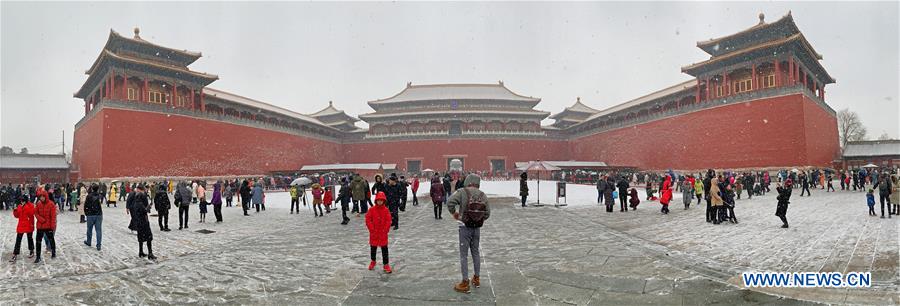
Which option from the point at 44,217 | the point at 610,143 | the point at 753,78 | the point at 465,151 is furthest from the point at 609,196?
the point at 465,151

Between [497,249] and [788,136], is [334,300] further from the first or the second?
[788,136]

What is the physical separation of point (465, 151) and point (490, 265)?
35.4 m

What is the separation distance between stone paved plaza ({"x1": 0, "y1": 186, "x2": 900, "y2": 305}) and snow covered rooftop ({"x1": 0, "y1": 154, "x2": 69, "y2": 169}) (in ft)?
89.5

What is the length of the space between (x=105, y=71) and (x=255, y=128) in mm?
9738

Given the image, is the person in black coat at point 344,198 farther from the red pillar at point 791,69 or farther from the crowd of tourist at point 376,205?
the red pillar at point 791,69

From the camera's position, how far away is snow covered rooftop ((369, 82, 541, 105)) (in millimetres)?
44312

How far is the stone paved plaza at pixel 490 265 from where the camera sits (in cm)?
425

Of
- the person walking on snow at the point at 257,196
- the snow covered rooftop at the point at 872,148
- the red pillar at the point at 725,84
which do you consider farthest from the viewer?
the snow covered rooftop at the point at 872,148

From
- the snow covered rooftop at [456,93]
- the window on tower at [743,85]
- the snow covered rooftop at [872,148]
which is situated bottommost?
the snow covered rooftop at [872,148]

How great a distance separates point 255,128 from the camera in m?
33.5

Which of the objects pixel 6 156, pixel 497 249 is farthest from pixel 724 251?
pixel 6 156

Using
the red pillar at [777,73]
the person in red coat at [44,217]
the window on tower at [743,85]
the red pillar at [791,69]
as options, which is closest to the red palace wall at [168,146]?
the person in red coat at [44,217]

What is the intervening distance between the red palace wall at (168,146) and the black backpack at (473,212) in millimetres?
26544

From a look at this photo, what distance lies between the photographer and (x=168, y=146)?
26578mm
